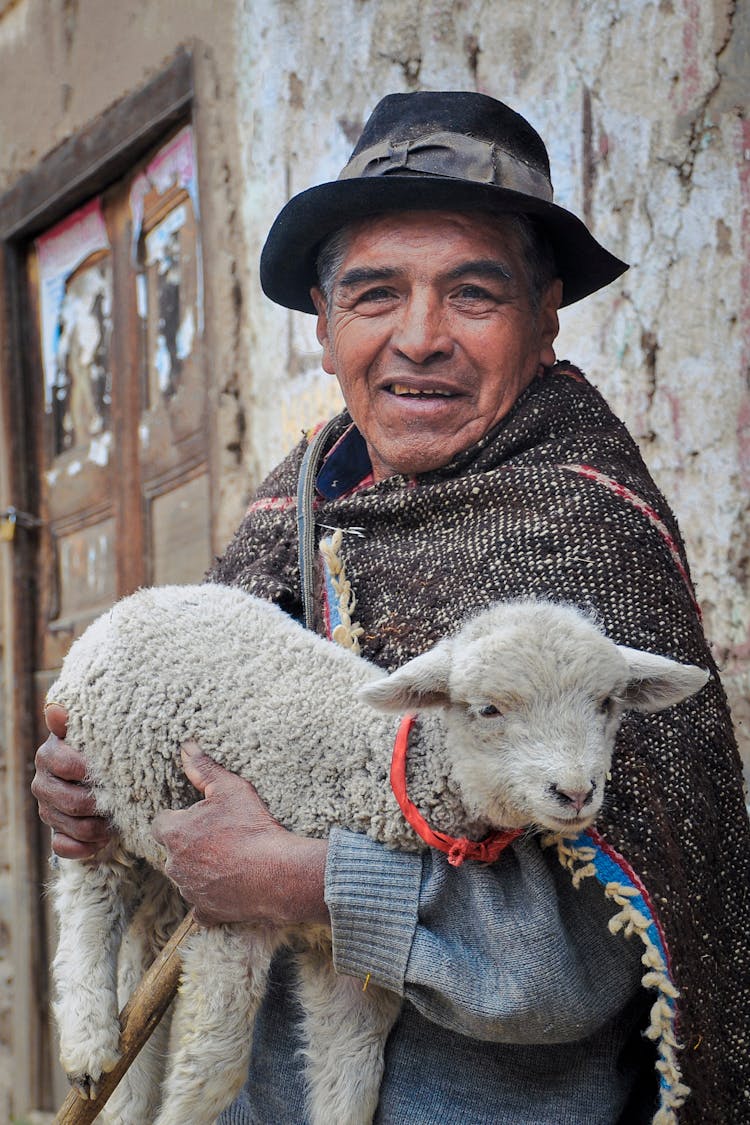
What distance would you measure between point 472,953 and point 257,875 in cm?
37

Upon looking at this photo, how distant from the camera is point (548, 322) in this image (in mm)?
2574

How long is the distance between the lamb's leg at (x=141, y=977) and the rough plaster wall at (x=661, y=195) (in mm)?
1631

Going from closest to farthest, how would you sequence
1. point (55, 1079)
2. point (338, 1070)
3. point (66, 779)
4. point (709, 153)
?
point (338, 1070) < point (66, 779) < point (709, 153) < point (55, 1079)

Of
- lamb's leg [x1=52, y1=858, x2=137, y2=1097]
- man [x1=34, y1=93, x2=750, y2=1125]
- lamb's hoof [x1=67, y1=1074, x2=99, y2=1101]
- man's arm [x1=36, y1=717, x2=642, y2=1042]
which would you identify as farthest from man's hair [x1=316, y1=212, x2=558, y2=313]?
lamb's hoof [x1=67, y1=1074, x2=99, y2=1101]

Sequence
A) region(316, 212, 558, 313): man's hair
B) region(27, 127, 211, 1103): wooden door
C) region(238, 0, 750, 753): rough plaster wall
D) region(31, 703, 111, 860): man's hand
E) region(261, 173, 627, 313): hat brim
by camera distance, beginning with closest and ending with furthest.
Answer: region(31, 703, 111, 860): man's hand < region(261, 173, 627, 313): hat brim < region(316, 212, 558, 313): man's hair < region(238, 0, 750, 753): rough plaster wall < region(27, 127, 211, 1103): wooden door

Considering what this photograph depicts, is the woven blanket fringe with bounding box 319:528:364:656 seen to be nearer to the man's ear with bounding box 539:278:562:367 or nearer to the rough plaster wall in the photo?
the man's ear with bounding box 539:278:562:367

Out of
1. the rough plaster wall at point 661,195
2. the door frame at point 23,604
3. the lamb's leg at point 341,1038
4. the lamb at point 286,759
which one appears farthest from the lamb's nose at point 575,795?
the door frame at point 23,604

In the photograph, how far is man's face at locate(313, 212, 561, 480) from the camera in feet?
7.85

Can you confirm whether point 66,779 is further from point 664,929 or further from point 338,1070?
point 664,929

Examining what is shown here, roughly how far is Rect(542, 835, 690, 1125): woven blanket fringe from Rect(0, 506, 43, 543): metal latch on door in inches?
195

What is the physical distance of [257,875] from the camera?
1.97 metres

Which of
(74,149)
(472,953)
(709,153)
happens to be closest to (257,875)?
(472,953)

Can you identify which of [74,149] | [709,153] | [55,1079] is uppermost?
[74,149]

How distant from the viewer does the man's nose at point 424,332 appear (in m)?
2.38
